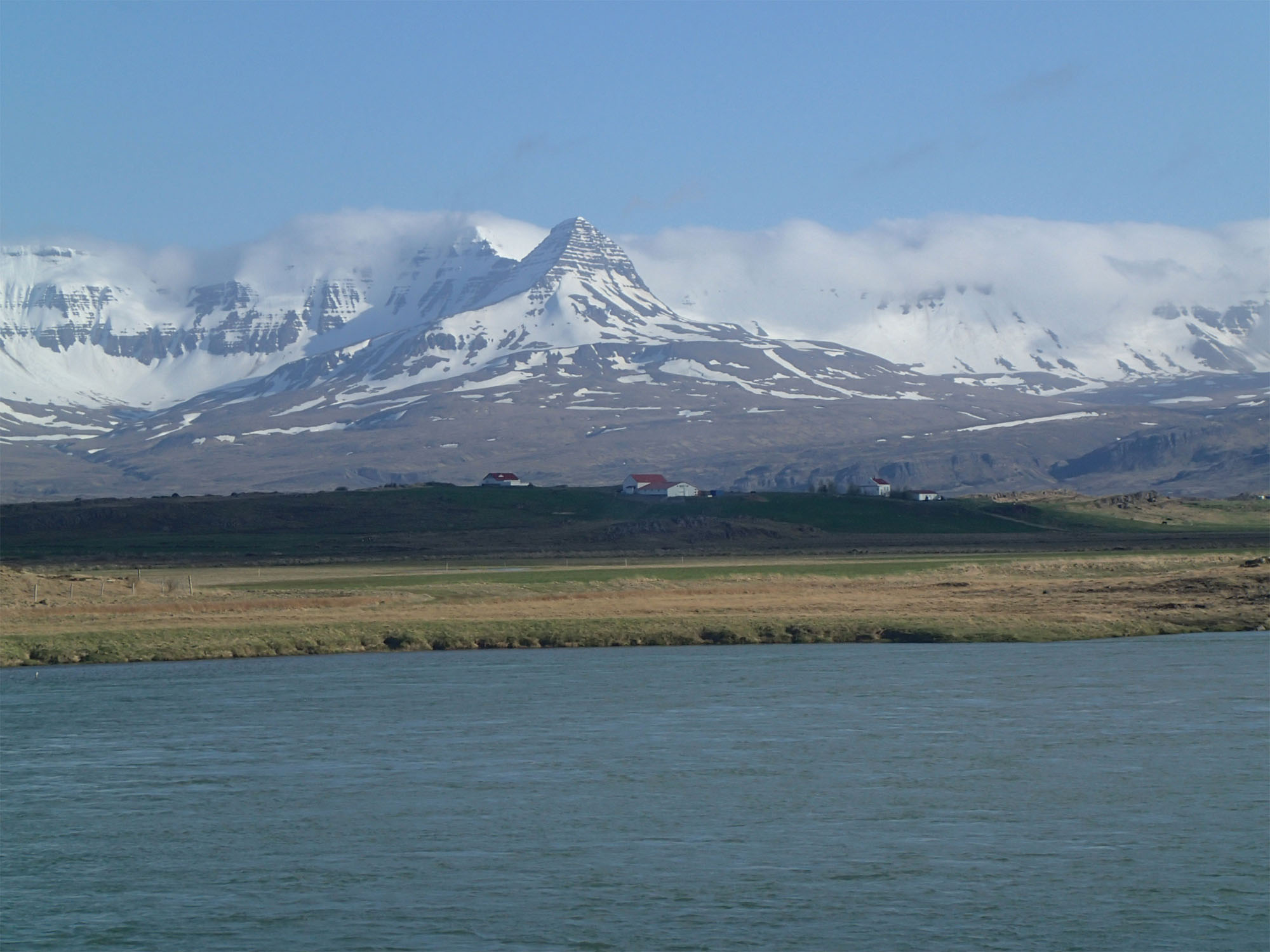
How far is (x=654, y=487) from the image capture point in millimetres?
181875

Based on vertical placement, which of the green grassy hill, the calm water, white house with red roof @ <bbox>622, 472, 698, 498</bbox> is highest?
white house with red roof @ <bbox>622, 472, 698, 498</bbox>

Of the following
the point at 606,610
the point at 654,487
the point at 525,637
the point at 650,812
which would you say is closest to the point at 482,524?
the point at 654,487

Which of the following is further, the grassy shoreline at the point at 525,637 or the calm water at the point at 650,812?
the grassy shoreline at the point at 525,637

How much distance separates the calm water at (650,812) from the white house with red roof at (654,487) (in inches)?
5307

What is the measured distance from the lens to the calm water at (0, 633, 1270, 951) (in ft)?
68.7

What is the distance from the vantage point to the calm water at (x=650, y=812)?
20.9 m

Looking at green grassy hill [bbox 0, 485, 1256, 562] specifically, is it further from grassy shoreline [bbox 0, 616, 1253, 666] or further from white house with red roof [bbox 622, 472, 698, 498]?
grassy shoreline [bbox 0, 616, 1253, 666]

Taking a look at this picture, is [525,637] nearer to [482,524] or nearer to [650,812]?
[650,812]

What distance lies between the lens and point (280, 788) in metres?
29.7

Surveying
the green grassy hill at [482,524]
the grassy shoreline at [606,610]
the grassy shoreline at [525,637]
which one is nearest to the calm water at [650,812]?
the grassy shoreline at [525,637]

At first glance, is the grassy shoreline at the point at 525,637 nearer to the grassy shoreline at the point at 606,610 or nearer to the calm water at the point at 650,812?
the grassy shoreline at the point at 606,610

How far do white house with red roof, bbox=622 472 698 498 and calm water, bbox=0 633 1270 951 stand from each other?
134806 millimetres

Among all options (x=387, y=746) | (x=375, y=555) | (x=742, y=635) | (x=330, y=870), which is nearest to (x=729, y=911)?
(x=330, y=870)

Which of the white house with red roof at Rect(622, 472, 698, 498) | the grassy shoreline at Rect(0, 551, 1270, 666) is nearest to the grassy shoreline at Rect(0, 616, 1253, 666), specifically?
the grassy shoreline at Rect(0, 551, 1270, 666)
